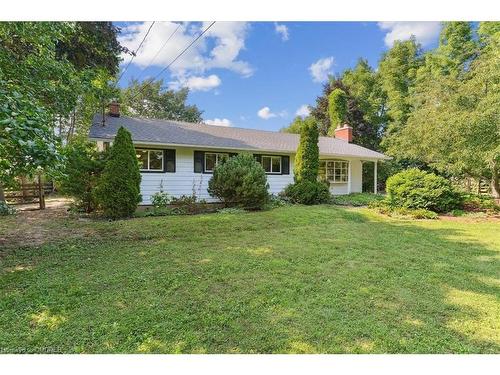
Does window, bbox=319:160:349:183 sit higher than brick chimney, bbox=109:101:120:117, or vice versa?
brick chimney, bbox=109:101:120:117

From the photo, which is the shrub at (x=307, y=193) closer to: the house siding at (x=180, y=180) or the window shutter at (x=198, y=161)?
the house siding at (x=180, y=180)

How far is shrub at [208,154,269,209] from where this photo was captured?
399 inches

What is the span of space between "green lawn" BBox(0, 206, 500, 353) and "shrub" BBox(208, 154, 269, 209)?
11.1 feet

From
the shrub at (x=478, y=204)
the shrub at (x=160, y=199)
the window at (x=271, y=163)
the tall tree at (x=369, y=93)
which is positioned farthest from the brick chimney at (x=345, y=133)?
the shrub at (x=160, y=199)

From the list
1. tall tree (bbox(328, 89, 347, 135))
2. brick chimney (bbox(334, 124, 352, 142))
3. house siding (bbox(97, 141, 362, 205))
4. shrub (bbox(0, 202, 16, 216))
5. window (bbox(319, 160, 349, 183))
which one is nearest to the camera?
shrub (bbox(0, 202, 16, 216))

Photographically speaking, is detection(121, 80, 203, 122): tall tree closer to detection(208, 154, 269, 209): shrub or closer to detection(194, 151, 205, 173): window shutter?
detection(194, 151, 205, 173): window shutter

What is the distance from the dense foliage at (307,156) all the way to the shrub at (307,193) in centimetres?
31

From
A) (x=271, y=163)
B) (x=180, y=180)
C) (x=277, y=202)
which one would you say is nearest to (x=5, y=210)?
(x=180, y=180)

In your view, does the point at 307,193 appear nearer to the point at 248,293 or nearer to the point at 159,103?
the point at 248,293

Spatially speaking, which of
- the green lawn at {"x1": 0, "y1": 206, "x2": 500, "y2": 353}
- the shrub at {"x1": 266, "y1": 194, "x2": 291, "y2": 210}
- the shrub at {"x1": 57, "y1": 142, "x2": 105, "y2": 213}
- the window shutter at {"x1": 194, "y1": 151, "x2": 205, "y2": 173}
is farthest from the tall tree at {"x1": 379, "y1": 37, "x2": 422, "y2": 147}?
the shrub at {"x1": 57, "y1": 142, "x2": 105, "y2": 213}

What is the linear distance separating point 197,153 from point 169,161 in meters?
1.12

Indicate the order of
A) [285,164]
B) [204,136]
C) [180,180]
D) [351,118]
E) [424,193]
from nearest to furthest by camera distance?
1. [424,193]
2. [180,180]
3. [204,136]
4. [285,164]
5. [351,118]

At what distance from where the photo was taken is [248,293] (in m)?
3.70
